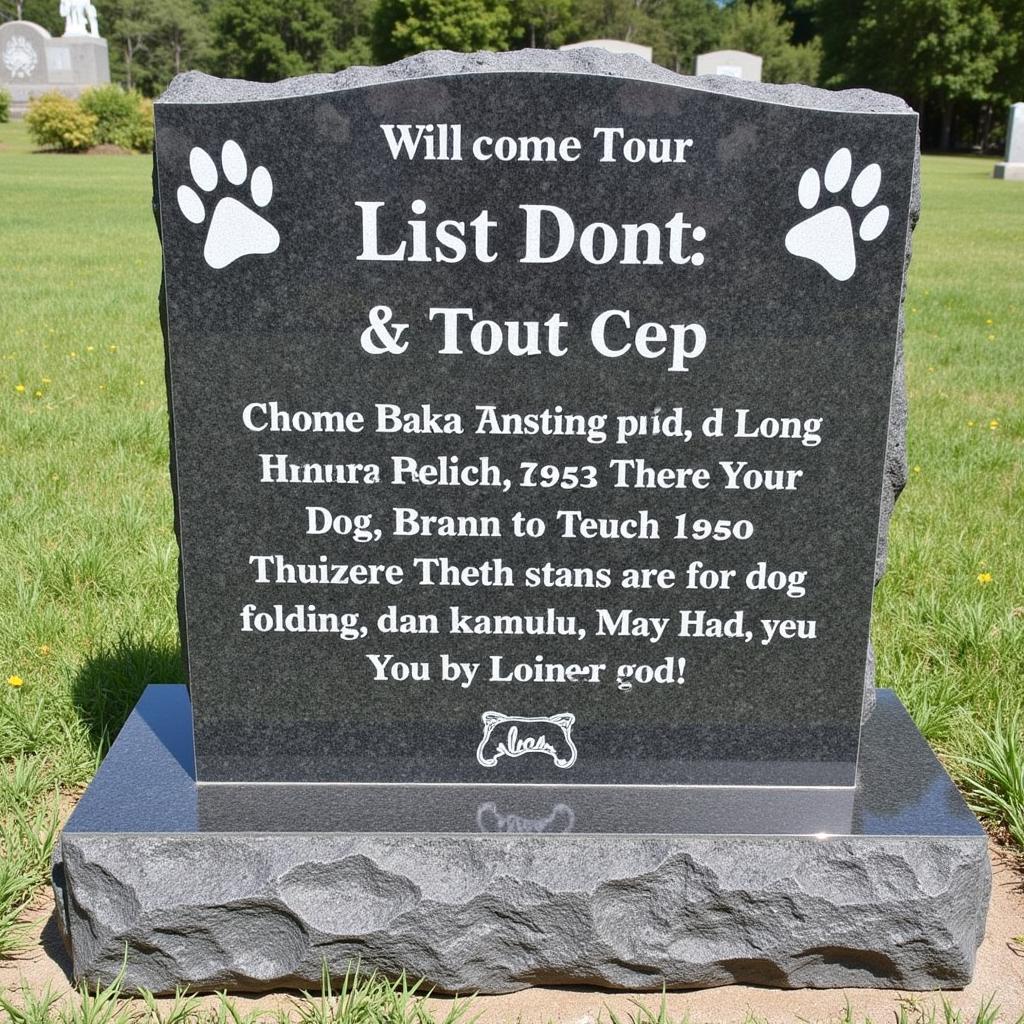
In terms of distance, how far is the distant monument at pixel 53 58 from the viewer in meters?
45.9

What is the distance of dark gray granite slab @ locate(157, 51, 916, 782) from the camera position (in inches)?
84.9

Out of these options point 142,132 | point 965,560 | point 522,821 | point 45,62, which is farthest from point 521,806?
point 45,62

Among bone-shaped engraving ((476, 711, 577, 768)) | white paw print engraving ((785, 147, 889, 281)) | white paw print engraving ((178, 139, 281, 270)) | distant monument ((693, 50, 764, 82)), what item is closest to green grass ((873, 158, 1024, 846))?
bone-shaped engraving ((476, 711, 577, 768))

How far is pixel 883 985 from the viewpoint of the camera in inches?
89.9

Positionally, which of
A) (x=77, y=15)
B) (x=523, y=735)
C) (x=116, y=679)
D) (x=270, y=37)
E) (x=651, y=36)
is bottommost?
(x=116, y=679)

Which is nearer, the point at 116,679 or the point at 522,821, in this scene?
the point at 522,821

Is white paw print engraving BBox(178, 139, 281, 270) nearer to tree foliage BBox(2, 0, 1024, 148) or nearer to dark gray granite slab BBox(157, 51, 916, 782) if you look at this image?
dark gray granite slab BBox(157, 51, 916, 782)

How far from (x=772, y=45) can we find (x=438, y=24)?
58.0ft

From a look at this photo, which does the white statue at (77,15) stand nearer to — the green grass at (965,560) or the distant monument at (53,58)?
the distant monument at (53,58)

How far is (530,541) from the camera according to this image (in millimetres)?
2357

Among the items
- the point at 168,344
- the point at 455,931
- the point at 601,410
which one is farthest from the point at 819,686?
the point at 168,344

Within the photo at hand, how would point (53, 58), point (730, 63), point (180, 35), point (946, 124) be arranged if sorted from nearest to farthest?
point (730, 63), point (946, 124), point (53, 58), point (180, 35)

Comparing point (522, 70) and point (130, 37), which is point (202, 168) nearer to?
point (522, 70)

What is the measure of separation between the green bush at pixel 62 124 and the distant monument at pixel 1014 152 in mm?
23997
